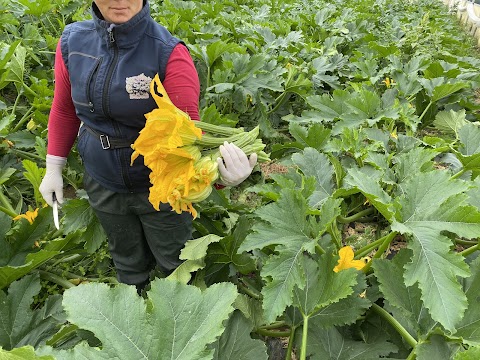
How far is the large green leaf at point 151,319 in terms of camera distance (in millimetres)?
1090

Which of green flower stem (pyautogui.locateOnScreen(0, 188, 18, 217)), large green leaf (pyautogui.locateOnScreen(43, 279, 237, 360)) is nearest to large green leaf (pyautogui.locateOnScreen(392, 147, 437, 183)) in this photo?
large green leaf (pyautogui.locateOnScreen(43, 279, 237, 360))

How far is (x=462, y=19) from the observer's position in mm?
13664

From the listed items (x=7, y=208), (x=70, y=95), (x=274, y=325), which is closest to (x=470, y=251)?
(x=274, y=325)

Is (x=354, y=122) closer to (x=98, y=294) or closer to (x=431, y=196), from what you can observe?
(x=431, y=196)

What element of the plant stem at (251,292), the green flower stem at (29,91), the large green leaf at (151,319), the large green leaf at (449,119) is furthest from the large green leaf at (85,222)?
the large green leaf at (449,119)

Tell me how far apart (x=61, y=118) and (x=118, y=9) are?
0.60 meters

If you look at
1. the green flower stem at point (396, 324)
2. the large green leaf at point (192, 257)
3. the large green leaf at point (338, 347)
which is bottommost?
the large green leaf at point (192, 257)

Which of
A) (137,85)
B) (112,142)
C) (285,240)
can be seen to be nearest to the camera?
(285,240)

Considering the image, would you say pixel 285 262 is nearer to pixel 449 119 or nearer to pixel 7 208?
pixel 7 208

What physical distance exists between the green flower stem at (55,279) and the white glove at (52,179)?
489 millimetres

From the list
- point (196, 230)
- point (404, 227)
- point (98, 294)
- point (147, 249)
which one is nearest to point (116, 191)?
point (147, 249)

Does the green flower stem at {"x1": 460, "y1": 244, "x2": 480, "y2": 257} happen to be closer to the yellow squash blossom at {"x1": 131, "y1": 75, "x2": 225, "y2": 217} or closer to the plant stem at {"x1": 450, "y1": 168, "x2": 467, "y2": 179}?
the plant stem at {"x1": 450, "y1": 168, "x2": 467, "y2": 179}

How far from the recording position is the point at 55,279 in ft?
7.80

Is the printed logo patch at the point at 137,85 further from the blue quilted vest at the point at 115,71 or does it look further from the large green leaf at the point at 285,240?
the large green leaf at the point at 285,240
